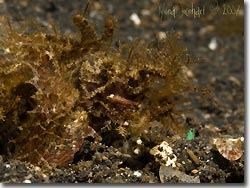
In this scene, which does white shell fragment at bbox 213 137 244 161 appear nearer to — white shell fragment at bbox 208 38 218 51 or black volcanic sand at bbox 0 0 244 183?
black volcanic sand at bbox 0 0 244 183

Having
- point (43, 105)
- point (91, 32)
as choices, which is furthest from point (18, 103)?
point (91, 32)

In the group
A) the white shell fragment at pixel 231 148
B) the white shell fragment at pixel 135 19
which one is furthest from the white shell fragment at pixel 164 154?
the white shell fragment at pixel 135 19

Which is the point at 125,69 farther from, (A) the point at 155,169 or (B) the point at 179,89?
(A) the point at 155,169

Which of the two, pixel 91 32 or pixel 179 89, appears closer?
pixel 91 32

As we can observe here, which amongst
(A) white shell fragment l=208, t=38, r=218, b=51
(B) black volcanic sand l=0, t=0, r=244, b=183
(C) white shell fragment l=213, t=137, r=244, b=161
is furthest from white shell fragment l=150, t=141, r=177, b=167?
(A) white shell fragment l=208, t=38, r=218, b=51

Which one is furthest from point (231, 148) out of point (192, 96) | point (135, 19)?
point (135, 19)

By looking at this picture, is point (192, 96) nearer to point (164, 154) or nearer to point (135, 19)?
point (135, 19)

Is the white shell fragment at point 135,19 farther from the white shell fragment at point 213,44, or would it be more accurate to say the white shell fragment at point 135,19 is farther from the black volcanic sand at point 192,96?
the white shell fragment at point 213,44
